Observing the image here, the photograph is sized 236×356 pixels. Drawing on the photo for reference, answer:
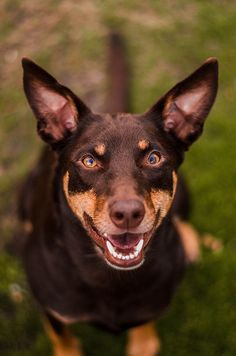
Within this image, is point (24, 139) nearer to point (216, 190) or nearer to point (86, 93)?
point (86, 93)

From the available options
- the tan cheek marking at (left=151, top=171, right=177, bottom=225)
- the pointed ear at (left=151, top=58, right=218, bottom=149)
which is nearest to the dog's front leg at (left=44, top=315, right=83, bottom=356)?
the tan cheek marking at (left=151, top=171, right=177, bottom=225)

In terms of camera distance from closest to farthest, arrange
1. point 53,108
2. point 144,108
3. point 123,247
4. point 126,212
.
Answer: point 126,212, point 123,247, point 53,108, point 144,108

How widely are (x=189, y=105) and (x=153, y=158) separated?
478 mm

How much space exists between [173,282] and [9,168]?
8.37ft

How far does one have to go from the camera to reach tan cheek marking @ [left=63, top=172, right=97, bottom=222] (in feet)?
9.66

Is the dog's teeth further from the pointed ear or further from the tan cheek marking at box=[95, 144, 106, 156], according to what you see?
the pointed ear

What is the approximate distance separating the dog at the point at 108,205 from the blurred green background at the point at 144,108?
646mm

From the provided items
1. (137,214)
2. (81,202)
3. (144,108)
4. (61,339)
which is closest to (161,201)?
(137,214)

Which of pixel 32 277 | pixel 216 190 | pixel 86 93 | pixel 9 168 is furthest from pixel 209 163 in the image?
pixel 32 277

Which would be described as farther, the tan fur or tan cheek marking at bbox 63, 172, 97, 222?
the tan fur

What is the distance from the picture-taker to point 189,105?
329 centimetres

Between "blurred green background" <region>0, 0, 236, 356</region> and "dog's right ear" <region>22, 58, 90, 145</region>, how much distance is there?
1897 mm

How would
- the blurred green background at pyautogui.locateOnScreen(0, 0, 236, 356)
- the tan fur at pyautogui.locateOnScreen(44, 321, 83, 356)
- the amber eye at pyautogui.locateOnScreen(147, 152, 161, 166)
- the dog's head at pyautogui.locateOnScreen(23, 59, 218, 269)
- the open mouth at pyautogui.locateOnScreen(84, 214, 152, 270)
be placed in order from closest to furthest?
1. the dog's head at pyautogui.locateOnScreen(23, 59, 218, 269)
2. the open mouth at pyautogui.locateOnScreen(84, 214, 152, 270)
3. the amber eye at pyautogui.locateOnScreen(147, 152, 161, 166)
4. the tan fur at pyautogui.locateOnScreen(44, 321, 83, 356)
5. the blurred green background at pyautogui.locateOnScreen(0, 0, 236, 356)

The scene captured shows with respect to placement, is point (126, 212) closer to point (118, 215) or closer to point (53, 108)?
point (118, 215)
